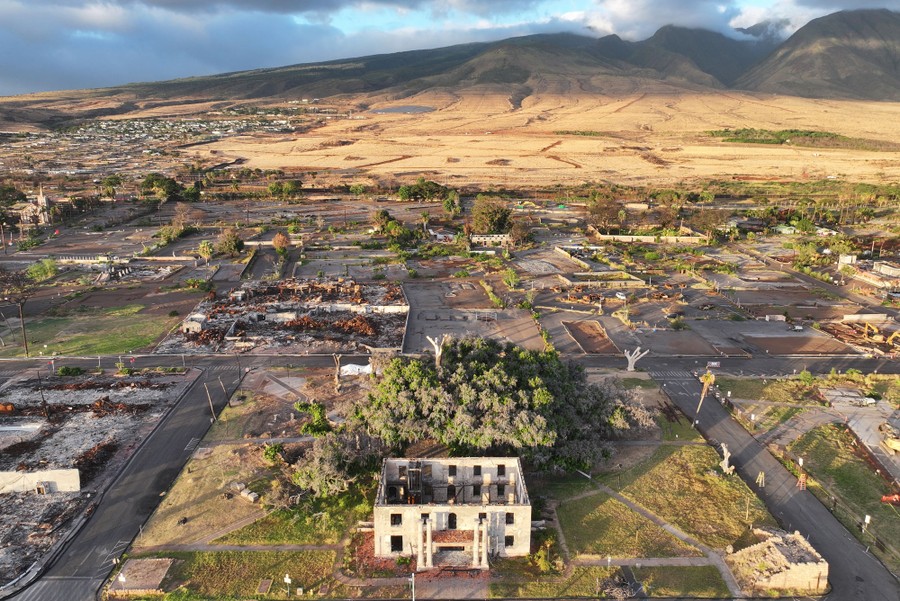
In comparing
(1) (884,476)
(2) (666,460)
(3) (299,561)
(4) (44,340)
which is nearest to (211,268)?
(4) (44,340)

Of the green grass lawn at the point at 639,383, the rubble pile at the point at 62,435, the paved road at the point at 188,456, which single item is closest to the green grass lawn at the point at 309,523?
the paved road at the point at 188,456

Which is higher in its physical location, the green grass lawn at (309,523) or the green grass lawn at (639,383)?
the green grass lawn at (309,523)

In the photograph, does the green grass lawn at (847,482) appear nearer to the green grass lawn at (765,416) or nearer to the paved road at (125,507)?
the green grass lawn at (765,416)

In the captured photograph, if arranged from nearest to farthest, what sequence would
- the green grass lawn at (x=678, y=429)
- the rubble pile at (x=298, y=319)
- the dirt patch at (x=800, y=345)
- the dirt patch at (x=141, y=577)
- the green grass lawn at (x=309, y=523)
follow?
the dirt patch at (x=141, y=577) → the green grass lawn at (x=309, y=523) → the green grass lawn at (x=678, y=429) → the rubble pile at (x=298, y=319) → the dirt patch at (x=800, y=345)

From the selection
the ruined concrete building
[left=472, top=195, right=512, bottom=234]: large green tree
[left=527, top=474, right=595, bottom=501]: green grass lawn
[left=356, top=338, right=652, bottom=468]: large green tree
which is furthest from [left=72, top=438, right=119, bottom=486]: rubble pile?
[left=472, top=195, right=512, bottom=234]: large green tree

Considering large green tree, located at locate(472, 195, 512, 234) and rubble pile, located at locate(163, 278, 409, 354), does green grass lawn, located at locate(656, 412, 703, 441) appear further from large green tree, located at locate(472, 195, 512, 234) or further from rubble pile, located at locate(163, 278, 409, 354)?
large green tree, located at locate(472, 195, 512, 234)

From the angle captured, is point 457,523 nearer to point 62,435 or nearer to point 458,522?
point 458,522
